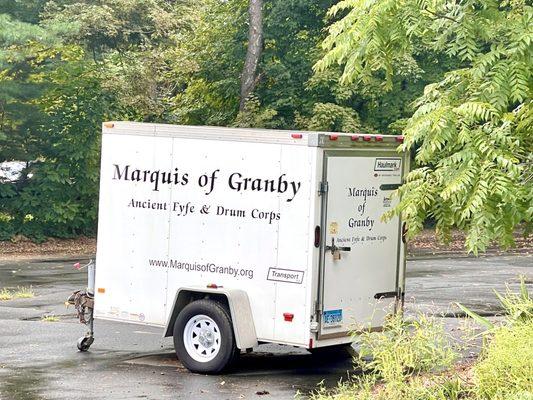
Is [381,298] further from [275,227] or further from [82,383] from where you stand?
[82,383]

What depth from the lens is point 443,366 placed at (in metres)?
9.09

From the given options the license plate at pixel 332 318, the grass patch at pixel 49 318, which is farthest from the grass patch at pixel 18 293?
the license plate at pixel 332 318

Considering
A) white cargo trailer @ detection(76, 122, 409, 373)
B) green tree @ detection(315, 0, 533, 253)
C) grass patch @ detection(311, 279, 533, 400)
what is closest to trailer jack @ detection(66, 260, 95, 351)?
white cargo trailer @ detection(76, 122, 409, 373)

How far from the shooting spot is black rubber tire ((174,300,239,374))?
11.9 metres

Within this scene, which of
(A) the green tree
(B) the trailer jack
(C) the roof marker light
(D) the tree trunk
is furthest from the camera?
(D) the tree trunk

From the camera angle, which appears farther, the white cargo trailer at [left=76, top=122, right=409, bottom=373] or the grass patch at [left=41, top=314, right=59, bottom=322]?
the grass patch at [left=41, top=314, right=59, bottom=322]

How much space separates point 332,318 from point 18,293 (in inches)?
361

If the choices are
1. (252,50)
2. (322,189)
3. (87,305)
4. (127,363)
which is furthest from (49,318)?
(252,50)

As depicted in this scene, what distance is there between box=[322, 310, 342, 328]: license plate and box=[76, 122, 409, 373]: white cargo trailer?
0.02 m

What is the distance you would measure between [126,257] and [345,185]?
2.68 m

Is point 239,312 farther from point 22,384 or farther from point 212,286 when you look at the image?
point 22,384

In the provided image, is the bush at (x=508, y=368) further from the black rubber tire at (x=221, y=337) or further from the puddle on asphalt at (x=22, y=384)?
the puddle on asphalt at (x=22, y=384)

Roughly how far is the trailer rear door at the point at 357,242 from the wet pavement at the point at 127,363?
0.70 m

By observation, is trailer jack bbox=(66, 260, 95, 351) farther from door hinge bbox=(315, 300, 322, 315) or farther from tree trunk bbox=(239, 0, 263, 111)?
tree trunk bbox=(239, 0, 263, 111)
